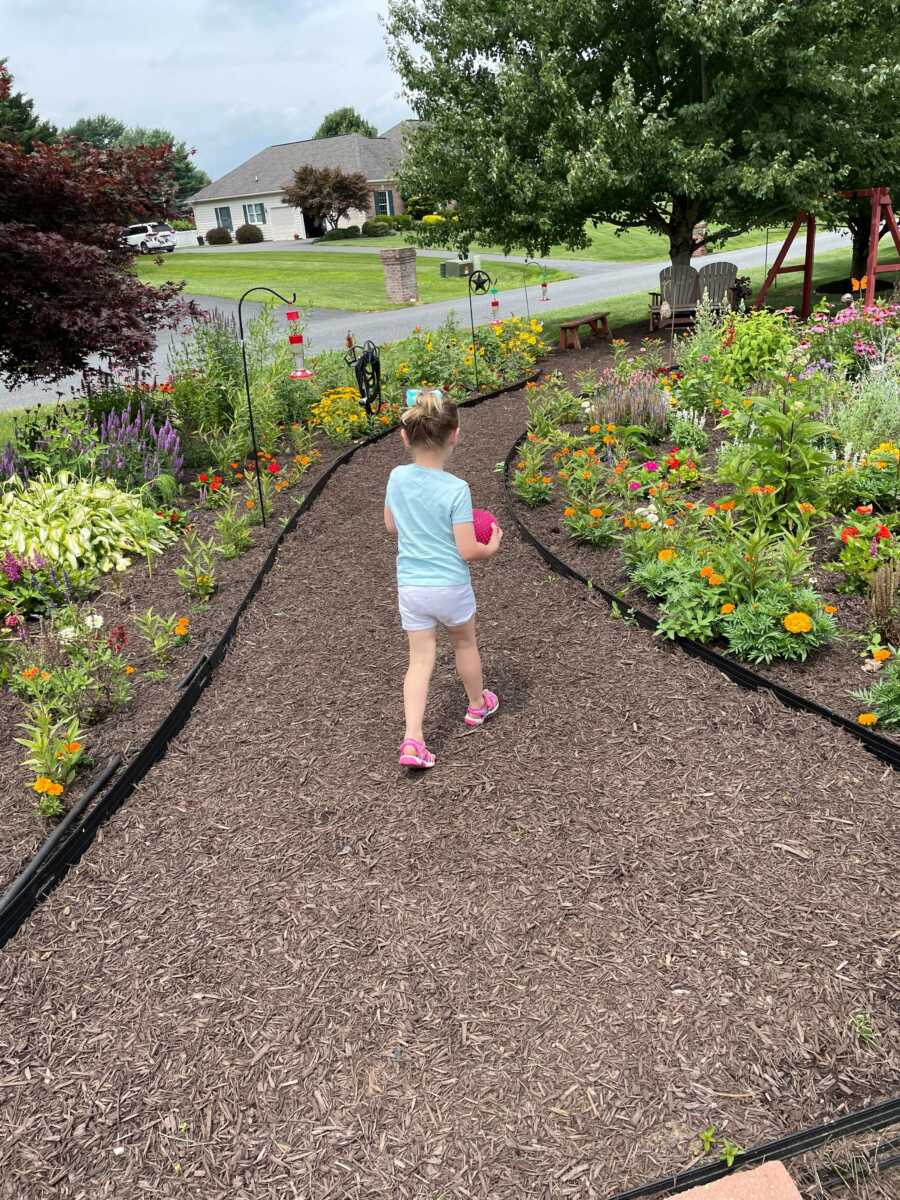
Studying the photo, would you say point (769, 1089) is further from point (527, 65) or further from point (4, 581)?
point (527, 65)

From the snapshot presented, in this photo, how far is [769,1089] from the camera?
6.79ft

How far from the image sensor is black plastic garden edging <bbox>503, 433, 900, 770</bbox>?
320 cm

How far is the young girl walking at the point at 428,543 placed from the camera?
3076 millimetres

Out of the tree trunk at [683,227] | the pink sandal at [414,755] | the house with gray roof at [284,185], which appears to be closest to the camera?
the pink sandal at [414,755]

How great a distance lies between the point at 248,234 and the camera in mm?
50438

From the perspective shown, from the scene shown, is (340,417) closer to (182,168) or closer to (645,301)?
(645,301)

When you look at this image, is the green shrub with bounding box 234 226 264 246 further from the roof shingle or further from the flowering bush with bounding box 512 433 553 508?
the flowering bush with bounding box 512 433 553 508

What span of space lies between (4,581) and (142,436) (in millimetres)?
2407

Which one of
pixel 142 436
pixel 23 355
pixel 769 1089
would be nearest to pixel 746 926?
pixel 769 1089

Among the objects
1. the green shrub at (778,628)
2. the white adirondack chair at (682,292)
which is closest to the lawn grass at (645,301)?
the white adirondack chair at (682,292)

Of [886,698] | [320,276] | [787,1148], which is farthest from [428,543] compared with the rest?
[320,276]

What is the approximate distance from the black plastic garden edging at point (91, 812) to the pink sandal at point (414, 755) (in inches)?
43.5

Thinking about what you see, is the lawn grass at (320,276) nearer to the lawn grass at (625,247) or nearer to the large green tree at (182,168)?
the lawn grass at (625,247)

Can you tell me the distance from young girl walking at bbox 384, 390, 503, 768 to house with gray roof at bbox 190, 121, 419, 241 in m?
50.9
